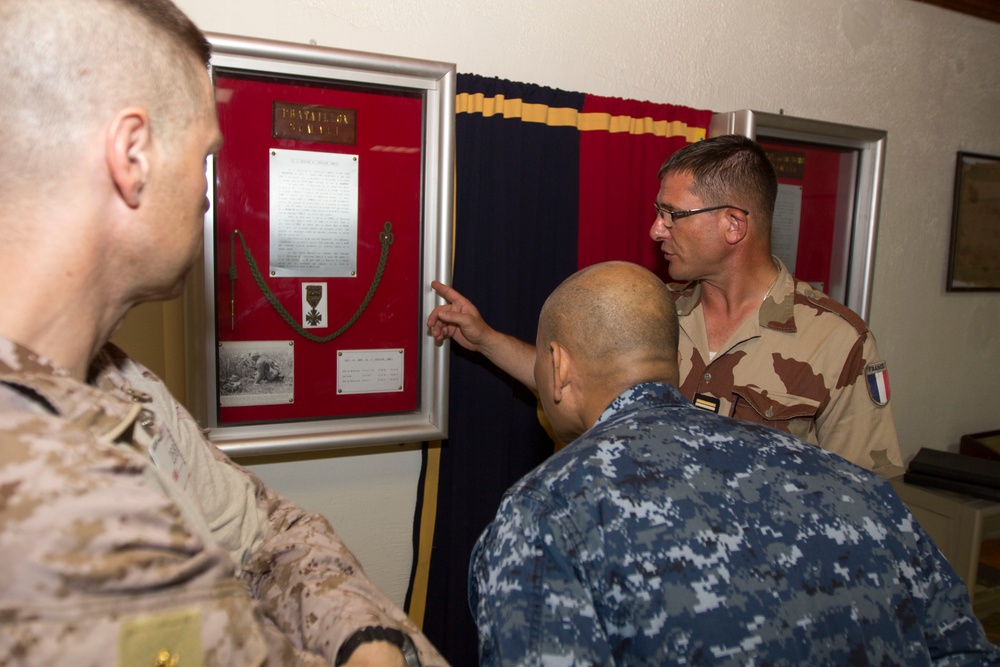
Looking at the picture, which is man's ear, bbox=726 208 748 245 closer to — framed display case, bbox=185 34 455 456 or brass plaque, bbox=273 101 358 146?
framed display case, bbox=185 34 455 456

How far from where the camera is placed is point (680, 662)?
923 millimetres

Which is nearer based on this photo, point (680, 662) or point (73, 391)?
point (73, 391)

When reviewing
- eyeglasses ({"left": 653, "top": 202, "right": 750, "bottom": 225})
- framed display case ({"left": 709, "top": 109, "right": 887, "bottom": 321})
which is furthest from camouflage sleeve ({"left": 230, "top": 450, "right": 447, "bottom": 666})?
framed display case ({"left": 709, "top": 109, "right": 887, "bottom": 321})

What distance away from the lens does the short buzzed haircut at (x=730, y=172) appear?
1830 mm

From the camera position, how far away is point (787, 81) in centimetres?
233

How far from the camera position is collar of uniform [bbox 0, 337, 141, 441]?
580mm

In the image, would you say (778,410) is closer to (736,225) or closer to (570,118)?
(736,225)

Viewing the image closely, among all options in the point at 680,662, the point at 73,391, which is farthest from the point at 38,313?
the point at 680,662

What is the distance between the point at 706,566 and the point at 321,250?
45.4 inches

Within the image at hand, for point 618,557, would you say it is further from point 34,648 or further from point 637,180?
point 637,180

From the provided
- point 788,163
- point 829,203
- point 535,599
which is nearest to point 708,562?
point 535,599

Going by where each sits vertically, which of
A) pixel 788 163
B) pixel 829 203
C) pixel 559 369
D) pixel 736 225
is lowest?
pixel 559 369

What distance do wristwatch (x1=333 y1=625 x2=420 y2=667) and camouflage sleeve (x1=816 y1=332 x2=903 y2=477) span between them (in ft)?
4.54

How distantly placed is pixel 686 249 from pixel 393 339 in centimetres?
85
